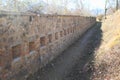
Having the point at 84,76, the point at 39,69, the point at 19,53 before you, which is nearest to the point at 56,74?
the point at 39,69

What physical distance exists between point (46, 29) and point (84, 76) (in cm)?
436

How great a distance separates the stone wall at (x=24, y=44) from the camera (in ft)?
27.3

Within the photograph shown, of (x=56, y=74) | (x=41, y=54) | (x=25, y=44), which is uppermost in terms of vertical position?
(x=25, y=44)

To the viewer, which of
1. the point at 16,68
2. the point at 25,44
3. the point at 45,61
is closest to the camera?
the point at 16,68

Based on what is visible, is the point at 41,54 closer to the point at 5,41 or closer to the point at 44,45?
the point at 44,45

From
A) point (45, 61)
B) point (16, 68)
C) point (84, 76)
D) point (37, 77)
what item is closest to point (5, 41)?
point (16, 68)

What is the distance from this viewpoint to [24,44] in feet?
33.1

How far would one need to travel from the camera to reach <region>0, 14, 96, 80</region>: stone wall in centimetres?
832

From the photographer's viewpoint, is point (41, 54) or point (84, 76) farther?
point (41, 54)

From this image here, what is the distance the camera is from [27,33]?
10.3 meters

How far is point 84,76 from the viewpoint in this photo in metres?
10.3

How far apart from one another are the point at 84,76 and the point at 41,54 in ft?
10.8

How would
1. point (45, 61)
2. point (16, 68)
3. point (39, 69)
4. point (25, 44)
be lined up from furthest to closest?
1. point (45, 61)
2. point (39, 69)
3. point (25, 44)
4. point (16, 68)

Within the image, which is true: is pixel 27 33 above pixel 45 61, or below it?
above
